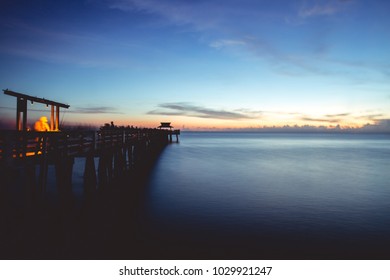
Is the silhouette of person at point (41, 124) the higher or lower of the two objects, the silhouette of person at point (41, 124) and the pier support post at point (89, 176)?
the higher

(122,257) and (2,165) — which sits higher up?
(2,165)

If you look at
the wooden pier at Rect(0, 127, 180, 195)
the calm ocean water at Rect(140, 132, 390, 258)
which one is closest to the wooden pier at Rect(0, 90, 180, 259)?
the wooden pier at Rect(0, 127, 180, 195)

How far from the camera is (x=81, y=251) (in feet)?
30.2

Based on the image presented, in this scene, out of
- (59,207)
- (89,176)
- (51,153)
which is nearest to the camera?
(51,153)

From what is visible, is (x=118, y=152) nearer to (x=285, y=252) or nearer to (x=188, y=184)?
(x=188, y=184)

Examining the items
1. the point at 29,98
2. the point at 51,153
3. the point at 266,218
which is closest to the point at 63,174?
→ the point at 51,153

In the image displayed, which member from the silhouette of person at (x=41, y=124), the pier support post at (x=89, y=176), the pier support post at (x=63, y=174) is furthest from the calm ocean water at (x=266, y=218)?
the silhouette of person at (x=41, y=124)

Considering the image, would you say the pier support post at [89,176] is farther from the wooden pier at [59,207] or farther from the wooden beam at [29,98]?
the wooden beam at [29,98]

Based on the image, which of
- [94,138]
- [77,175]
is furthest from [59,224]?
[77,175]

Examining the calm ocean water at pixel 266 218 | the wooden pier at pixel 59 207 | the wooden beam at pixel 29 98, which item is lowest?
the calm ocean water at pixel 266 218

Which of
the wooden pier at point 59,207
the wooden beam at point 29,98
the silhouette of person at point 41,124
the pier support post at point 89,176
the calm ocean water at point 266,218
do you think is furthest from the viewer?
the silhouette of person at point 41,124

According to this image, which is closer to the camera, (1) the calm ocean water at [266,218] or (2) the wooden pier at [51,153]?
(2) the wooden pier at [51,153]

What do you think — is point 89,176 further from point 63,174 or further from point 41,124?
point 41,124

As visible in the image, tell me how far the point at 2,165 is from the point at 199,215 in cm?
791
